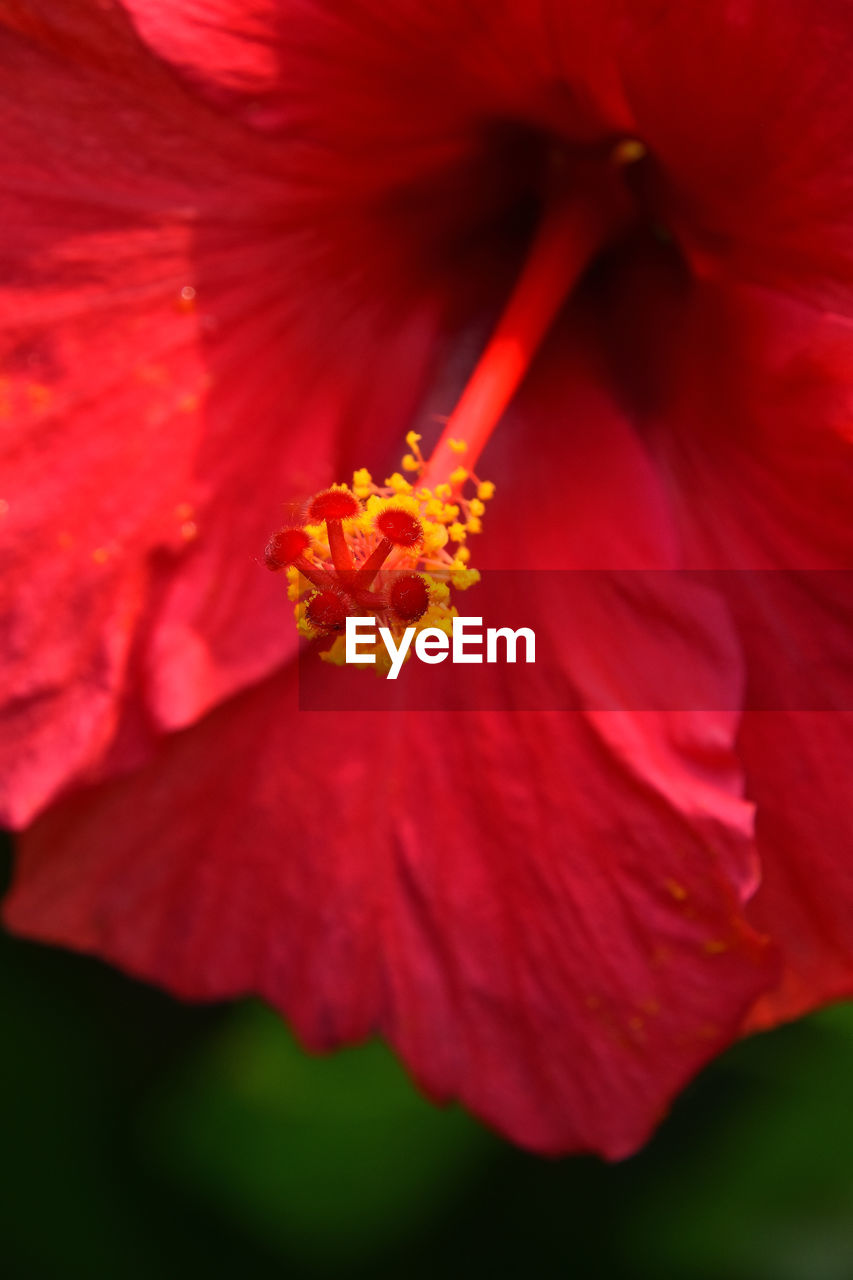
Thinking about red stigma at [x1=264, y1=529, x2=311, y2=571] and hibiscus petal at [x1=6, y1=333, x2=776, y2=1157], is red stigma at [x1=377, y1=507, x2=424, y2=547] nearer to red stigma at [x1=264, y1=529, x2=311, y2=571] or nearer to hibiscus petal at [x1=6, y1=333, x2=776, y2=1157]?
red stigma at [x1=264, y1=529, x2=311, y2=571]

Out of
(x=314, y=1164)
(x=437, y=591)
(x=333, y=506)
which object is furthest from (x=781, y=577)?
(x=314, y=1164)

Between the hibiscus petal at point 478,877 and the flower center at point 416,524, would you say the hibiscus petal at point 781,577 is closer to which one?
the hibiscus petal at point 478,877

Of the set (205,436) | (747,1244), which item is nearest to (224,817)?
(205,436)

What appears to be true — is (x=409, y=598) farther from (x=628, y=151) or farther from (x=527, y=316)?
(x=628, y=151)

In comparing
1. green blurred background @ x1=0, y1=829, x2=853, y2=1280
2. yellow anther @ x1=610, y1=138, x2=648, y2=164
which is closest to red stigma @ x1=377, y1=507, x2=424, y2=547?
yellow anther @ x1=610, y1=138, x2=648, y2=164

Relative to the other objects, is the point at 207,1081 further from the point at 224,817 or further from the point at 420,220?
the point at 420,220

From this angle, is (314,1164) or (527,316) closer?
(527,316)
